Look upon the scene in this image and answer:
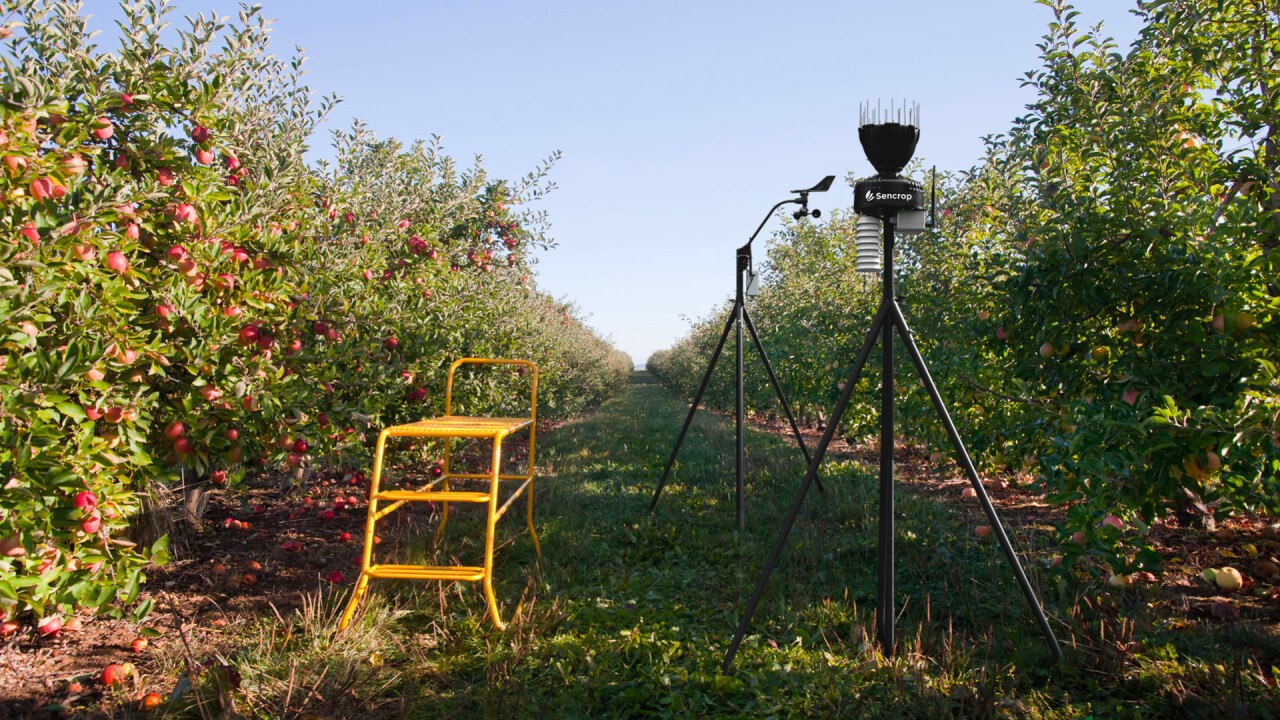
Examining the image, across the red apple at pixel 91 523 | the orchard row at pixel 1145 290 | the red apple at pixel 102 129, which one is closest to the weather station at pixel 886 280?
the orchard row at pixel 1145 290

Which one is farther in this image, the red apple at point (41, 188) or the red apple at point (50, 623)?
the red apple at point (50, 623)

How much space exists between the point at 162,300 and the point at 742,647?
10.2 ft

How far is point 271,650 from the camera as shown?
9.38ft

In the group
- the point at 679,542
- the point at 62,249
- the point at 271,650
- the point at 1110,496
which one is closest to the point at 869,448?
the point at 679,542

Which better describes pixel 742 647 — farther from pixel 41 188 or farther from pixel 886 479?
pixel 41 188

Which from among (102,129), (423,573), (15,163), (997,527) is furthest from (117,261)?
(997,527)

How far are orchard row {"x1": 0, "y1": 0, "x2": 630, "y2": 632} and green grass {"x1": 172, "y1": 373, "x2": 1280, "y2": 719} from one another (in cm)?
87

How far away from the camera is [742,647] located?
310cm

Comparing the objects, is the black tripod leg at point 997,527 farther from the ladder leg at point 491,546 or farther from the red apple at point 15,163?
the red apple at point 15,163

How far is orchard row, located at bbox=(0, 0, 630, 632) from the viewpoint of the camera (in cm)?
249

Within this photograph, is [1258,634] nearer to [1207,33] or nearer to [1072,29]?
[1207,33]

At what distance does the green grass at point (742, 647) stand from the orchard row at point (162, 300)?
872mm

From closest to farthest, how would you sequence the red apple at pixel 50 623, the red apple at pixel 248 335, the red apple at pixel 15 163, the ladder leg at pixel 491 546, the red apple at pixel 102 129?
1. the red apple at pixel 15 163
2. the red apple at pixel 50 623
3. the red apple at pixel 102 129
4. the ladder leg at pixel 491 546
5. the red apple at pixel 248 335

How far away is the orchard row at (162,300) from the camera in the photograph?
2488 mm
